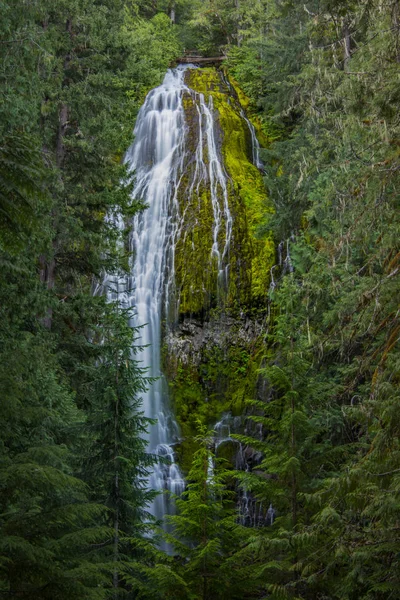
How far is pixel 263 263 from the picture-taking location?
20266 millimetres

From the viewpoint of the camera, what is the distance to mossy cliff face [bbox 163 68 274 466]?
742 inches

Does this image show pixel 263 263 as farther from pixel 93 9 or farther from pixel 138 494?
pixel 138 494

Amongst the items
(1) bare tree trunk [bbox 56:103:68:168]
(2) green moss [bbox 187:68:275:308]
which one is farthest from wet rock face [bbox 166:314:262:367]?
(1) bare tree trunk [bbox 56:103:68:168]

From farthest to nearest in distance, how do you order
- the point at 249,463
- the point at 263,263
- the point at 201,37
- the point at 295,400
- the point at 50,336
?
the point at 201,37 < the point at 263,263 < the point at 249,463 < the point at 50,336 < the point at 295,400

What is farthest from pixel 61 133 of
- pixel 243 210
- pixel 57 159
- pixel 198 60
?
pixel 198 60

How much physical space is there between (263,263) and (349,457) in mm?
12657

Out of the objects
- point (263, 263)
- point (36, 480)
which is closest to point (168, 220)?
point (263, 263)

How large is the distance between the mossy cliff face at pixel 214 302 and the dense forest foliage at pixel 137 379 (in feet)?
8.12

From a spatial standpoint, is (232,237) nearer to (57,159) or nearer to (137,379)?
(57,159)

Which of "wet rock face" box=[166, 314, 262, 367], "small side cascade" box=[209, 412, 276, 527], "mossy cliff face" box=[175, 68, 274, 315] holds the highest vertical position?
"mossy cliff face" box=[175, 68, 274, 315]

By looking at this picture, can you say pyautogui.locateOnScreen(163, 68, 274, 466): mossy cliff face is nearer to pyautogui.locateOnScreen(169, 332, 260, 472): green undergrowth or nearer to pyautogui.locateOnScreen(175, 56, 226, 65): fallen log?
pyautogui.locateOnScreen(169, 332, 260, 472): green undergrowth

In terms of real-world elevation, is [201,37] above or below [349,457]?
above

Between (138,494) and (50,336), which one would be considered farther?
(50,336)

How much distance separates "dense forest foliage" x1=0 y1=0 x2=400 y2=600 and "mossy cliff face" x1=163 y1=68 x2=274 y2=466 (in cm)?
247
